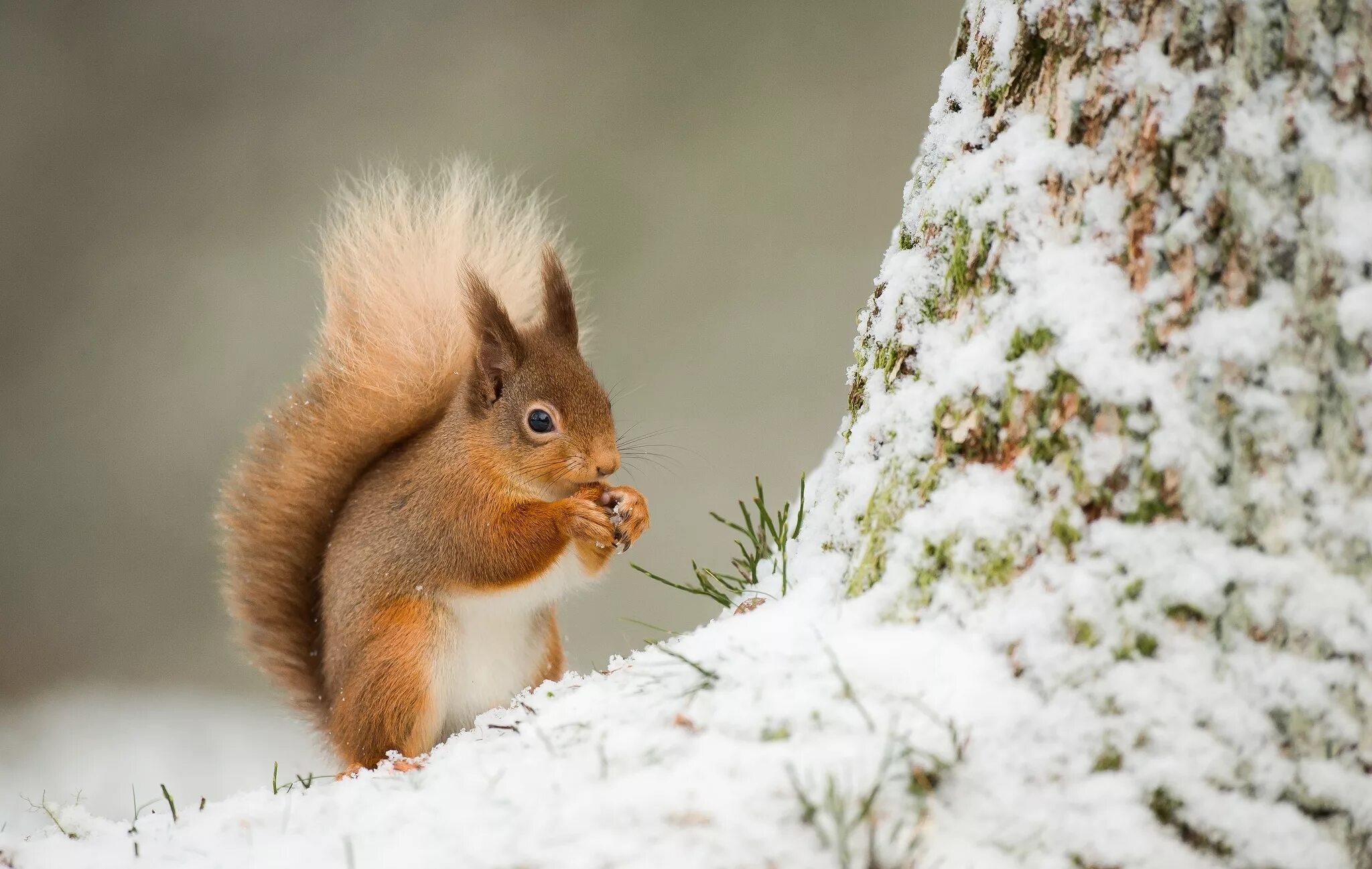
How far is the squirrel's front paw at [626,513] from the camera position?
134 centimetres

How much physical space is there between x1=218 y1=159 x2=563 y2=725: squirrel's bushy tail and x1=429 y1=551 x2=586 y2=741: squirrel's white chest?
25 cm

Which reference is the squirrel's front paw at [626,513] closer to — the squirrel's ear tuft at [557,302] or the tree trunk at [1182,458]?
the squirrel's ear tuft at [557,302]

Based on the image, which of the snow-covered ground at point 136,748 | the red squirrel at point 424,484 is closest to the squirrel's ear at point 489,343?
the red squirrel at point 424,484

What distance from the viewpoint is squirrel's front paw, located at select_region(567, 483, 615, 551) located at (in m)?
1.33

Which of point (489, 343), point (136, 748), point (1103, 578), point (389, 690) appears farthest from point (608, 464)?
point (136, 748)

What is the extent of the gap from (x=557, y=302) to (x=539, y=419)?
0.20 meters

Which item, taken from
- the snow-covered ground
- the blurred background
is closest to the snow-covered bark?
the snow-covered ground

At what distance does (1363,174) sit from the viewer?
63 centimetres

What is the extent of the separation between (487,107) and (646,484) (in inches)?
67.0

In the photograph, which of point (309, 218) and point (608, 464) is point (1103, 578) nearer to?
point (608, 464)

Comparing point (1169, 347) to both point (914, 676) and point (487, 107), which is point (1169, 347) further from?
point (487, 107)

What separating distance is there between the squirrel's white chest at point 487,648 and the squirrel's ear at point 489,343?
0.27 metres

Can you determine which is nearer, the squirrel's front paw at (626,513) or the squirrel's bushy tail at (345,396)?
the squirrel's front paw at (626,513)

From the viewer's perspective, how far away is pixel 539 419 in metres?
1.43
